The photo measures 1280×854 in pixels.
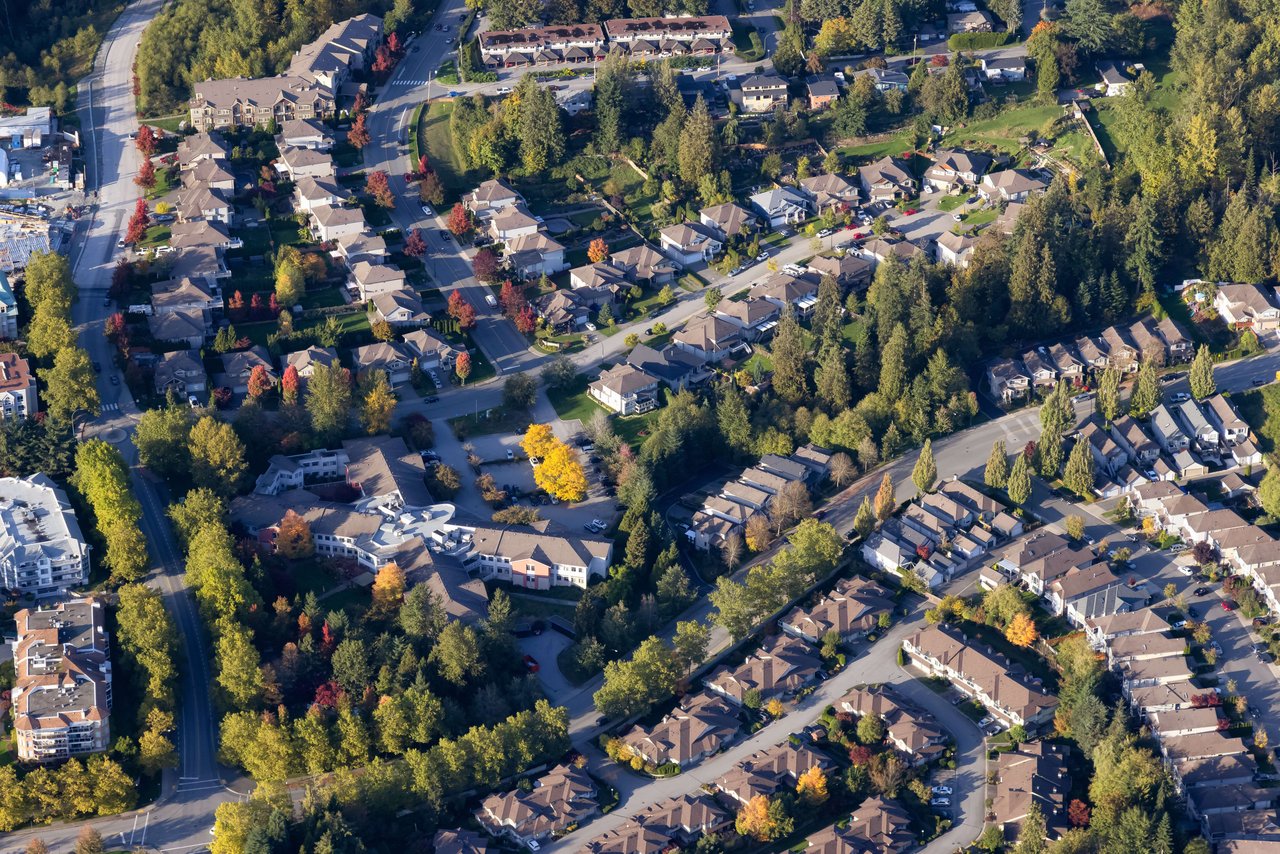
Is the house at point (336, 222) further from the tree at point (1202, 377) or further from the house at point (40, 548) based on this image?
the tree at point (1202, 377)

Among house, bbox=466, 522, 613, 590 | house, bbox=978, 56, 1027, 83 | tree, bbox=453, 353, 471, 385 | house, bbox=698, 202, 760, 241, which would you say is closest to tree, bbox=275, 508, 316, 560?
house, bbox=466, 522, 613, 590

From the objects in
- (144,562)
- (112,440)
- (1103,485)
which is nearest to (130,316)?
(112,440)

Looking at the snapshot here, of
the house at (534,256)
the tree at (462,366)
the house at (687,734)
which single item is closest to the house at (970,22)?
the house at (534,256)

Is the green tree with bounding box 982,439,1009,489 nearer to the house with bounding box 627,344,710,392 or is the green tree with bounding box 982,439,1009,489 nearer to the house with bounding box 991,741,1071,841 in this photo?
the house with bounding box 627,344,710,392

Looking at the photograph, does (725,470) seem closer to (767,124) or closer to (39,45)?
(767,124)

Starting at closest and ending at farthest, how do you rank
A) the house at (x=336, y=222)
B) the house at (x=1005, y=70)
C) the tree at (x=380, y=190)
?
the house at (x=336, y=222) → the tree at (x=380, y=190) → the house at (x=1005, y=70)

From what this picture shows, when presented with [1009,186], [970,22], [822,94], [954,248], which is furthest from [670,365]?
[970,22]
